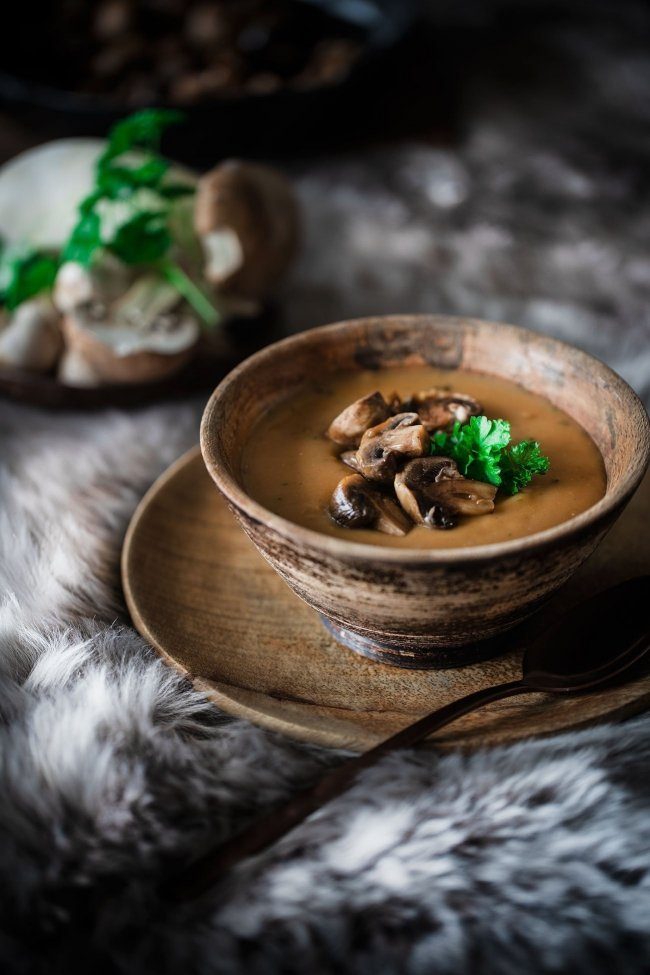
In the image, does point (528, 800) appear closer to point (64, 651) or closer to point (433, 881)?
point (433, 881)

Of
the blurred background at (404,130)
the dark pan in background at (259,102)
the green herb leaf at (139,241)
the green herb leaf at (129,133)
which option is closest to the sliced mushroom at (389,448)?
the blurred background at (404,130)

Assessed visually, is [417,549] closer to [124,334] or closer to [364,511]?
[364,511]

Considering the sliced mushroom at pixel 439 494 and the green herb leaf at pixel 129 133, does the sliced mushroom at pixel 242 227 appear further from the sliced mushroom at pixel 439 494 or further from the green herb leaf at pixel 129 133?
the sliced mushroom at pixel 439 494

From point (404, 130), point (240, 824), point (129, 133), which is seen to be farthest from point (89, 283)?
point (404, 130)

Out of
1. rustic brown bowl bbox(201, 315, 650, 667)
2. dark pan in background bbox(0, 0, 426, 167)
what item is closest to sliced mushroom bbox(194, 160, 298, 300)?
dark pan in background bbox(0, 0, 426, 167)

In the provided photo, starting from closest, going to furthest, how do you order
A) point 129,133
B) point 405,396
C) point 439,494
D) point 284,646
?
point 439,494
point 284,646
point 405,396
point 129,133

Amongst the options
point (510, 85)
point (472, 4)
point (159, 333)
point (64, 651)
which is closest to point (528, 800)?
point (64, 651)

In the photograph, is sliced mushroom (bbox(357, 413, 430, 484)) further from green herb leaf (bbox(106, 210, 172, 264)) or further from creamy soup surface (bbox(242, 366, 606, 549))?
green herb leaf (bbox(106, 210, 172, 264))
